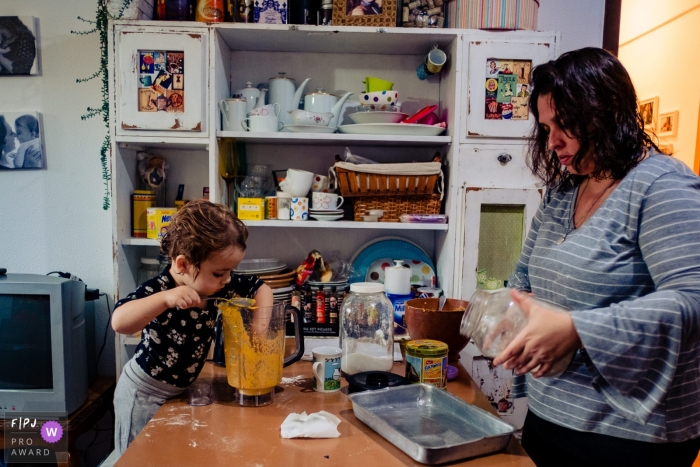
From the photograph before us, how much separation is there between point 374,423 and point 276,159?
1.39 metres

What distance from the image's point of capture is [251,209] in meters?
1.99

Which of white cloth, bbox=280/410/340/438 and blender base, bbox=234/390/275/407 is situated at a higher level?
white cloth, bbox=280/410/340/438

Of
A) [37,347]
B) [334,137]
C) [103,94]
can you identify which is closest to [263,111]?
[334,137]

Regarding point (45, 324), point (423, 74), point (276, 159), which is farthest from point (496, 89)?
point (45, 324)

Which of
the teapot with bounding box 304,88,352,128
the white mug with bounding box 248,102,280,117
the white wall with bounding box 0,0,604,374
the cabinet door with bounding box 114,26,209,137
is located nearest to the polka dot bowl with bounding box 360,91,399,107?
the teapot with bounding box 304,88,352,128

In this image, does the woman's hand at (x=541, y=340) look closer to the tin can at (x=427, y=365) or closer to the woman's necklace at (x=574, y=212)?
the woman's necklace at (x=574, y=212)

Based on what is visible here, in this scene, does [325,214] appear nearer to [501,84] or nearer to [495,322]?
[501,84]

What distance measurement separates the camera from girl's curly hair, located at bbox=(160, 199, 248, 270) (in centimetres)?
128

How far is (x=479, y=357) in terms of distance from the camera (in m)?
1.93

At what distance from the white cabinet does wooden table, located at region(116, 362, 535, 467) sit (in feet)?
2.72

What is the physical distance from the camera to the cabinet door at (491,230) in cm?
191

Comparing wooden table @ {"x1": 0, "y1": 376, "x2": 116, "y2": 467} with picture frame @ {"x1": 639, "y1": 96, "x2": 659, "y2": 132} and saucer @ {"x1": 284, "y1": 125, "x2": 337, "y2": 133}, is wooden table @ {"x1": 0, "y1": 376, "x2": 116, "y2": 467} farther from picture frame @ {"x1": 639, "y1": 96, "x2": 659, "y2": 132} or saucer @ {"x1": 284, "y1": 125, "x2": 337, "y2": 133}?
picture frame @ {"x1": 639, "y1": 96, "x2": 659, "y2": 132}

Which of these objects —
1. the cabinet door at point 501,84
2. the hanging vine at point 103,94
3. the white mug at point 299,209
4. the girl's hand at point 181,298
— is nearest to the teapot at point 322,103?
the white mug at point 299,209

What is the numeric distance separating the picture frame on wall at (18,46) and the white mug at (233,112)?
92 centimetres
